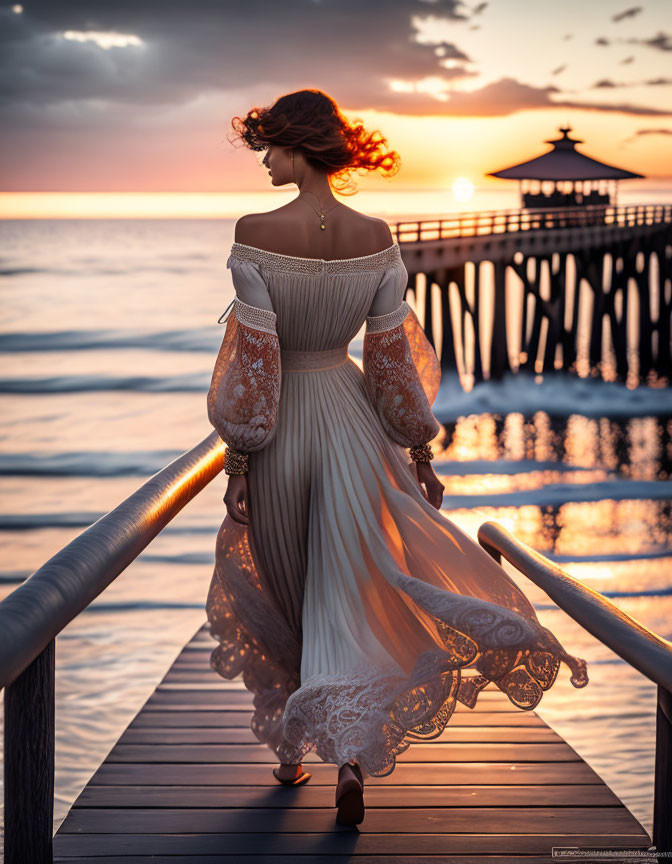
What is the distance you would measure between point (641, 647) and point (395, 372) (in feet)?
3.73

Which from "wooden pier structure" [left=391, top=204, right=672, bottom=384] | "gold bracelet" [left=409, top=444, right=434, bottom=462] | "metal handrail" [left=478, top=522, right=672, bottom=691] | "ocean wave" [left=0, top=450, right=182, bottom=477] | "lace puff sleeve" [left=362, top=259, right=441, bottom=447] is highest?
"lace puff sleeve" [left=362, top=259, right=441, bottom=447]

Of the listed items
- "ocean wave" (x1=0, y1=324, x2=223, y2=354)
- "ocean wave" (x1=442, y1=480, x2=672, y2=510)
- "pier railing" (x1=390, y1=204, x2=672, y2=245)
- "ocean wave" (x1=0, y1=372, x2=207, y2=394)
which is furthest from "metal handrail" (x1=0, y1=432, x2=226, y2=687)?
"ocean wave" (x1=0, y1=324, x2=223, y2=354)

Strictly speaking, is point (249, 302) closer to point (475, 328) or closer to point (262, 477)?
point (262, 477)

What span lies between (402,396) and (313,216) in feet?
1.74

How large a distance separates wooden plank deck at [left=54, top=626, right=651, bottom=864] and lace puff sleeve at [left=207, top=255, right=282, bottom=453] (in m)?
0.94

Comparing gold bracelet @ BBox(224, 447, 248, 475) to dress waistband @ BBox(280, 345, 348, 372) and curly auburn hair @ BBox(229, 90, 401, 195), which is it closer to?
dress waistband @ BBox(280, 345, 348, 372)

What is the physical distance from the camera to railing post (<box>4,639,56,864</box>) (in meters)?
1.75

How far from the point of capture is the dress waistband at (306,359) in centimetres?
264

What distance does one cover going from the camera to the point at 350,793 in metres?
2.43

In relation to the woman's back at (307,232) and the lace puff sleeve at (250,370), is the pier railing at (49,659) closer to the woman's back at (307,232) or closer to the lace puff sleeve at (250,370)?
the lace puff sleeve at (250,370)

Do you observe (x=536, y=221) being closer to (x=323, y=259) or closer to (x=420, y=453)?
(x=420, y=453)

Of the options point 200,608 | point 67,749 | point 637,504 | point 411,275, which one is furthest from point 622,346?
point 67,749

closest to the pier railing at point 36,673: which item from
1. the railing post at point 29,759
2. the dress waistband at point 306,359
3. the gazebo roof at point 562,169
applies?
the railing post at point 29,759

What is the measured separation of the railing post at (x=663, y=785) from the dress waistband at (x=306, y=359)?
119 centimetres
